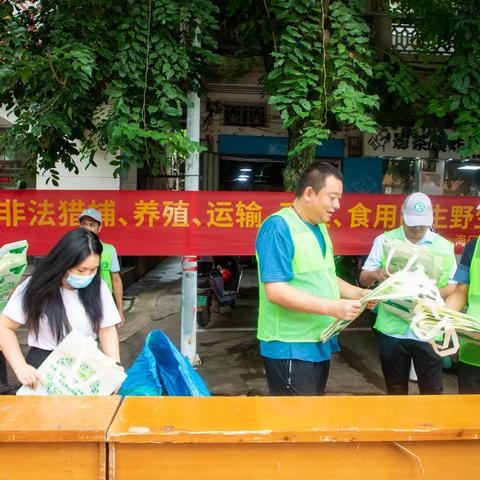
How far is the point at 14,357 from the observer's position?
2.07m

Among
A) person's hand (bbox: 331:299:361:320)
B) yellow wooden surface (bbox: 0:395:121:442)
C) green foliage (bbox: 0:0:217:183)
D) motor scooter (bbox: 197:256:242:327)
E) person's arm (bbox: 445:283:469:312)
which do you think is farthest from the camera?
motor scooter (bbox: 197:256:242:327)

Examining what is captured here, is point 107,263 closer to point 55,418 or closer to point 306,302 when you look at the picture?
point 306,302

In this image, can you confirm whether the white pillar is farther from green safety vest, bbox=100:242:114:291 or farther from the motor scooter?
Answer: the motor scooter

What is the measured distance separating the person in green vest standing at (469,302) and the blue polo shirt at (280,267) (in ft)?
2.31

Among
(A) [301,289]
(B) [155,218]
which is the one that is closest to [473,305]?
(A) [301,289]

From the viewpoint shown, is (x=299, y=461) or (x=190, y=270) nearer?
(x=299, y=461)

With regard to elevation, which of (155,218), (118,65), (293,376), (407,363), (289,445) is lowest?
(407,363)

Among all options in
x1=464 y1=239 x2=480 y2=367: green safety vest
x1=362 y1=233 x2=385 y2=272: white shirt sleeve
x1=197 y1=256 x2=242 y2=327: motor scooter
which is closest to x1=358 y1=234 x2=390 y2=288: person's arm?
x1=362 y1=233 x2=385 y2=272: white shirt sleeve

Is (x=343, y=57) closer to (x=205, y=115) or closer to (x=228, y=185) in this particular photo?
(x=205, y=115)

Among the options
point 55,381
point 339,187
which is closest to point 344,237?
point 339,187

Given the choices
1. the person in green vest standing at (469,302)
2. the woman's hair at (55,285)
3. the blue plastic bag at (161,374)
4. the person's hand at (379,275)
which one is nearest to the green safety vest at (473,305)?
the person in green vest standing at (469,302)

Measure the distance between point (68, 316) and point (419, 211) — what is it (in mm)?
1966

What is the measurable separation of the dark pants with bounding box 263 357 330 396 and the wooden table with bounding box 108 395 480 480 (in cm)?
75

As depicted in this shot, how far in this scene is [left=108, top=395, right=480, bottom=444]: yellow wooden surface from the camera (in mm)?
1309
